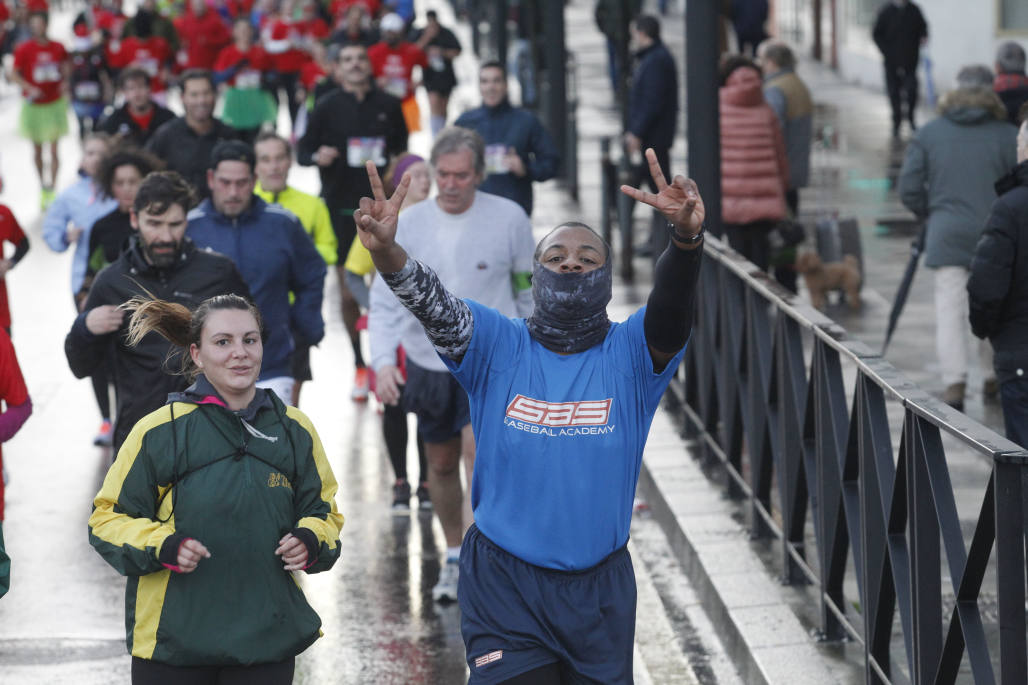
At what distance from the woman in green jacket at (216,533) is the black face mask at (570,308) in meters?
0.72

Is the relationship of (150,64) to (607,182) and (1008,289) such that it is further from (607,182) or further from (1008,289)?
(1008,289)

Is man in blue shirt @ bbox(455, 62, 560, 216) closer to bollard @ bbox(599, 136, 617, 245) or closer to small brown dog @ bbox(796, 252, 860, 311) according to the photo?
small brown dog @ bbox(796, 252, 860, 311)

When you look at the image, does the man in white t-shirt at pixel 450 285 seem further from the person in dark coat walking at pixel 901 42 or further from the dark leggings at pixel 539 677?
the person in dark coat walking at pixel 901 42

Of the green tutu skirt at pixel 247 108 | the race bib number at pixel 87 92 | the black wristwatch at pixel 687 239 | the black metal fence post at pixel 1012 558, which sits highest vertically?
the black wristwatch at pixel 687 239

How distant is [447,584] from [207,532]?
2.88 metres

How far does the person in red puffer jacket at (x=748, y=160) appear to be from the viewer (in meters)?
11.8

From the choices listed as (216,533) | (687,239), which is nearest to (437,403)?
(216,533)

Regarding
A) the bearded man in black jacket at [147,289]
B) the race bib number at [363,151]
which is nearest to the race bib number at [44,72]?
the race bib number at [363,151]

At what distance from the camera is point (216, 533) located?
4539 millimetres

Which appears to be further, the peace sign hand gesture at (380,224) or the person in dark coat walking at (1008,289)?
the person in dark coat walking at (1008,289)

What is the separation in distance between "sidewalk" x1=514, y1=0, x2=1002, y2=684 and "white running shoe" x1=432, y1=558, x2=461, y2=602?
977mm

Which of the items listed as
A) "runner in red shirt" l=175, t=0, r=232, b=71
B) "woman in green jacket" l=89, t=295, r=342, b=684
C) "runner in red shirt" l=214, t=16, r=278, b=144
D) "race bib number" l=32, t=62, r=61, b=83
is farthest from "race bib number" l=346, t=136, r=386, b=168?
"runner in red shirt" l=175, t=0, r=232, b=71

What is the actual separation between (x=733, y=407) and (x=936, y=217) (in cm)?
234

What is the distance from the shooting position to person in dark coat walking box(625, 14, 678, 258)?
1448 centimetres
